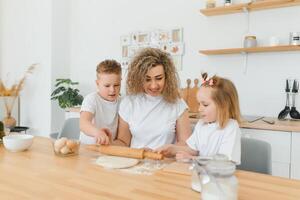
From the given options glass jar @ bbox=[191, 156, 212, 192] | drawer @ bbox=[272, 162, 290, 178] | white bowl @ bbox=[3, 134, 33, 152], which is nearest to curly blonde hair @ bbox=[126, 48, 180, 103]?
white bowl @ bbox=[3, 134, 33, 152]

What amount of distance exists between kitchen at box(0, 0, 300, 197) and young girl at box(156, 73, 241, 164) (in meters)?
0.93

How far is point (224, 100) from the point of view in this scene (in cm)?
128

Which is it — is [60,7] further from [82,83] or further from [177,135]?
[177,135]

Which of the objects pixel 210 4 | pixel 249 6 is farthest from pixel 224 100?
pixel 210 4

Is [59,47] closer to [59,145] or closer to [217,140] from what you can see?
[59,145]

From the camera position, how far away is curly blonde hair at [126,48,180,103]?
56.2 inches

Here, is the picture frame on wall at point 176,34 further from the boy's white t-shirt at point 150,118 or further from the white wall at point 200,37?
the boy's white t-shirt at point 150,118

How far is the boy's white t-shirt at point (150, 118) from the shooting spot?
148cm

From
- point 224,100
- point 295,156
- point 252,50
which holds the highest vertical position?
point 252,50

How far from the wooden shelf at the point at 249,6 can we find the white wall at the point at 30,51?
82.0 inches

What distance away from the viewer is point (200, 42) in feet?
9.61

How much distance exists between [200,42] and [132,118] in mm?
1673

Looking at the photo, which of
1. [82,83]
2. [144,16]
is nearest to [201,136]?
[144,16]

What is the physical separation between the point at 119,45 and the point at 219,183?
9.53 feet
